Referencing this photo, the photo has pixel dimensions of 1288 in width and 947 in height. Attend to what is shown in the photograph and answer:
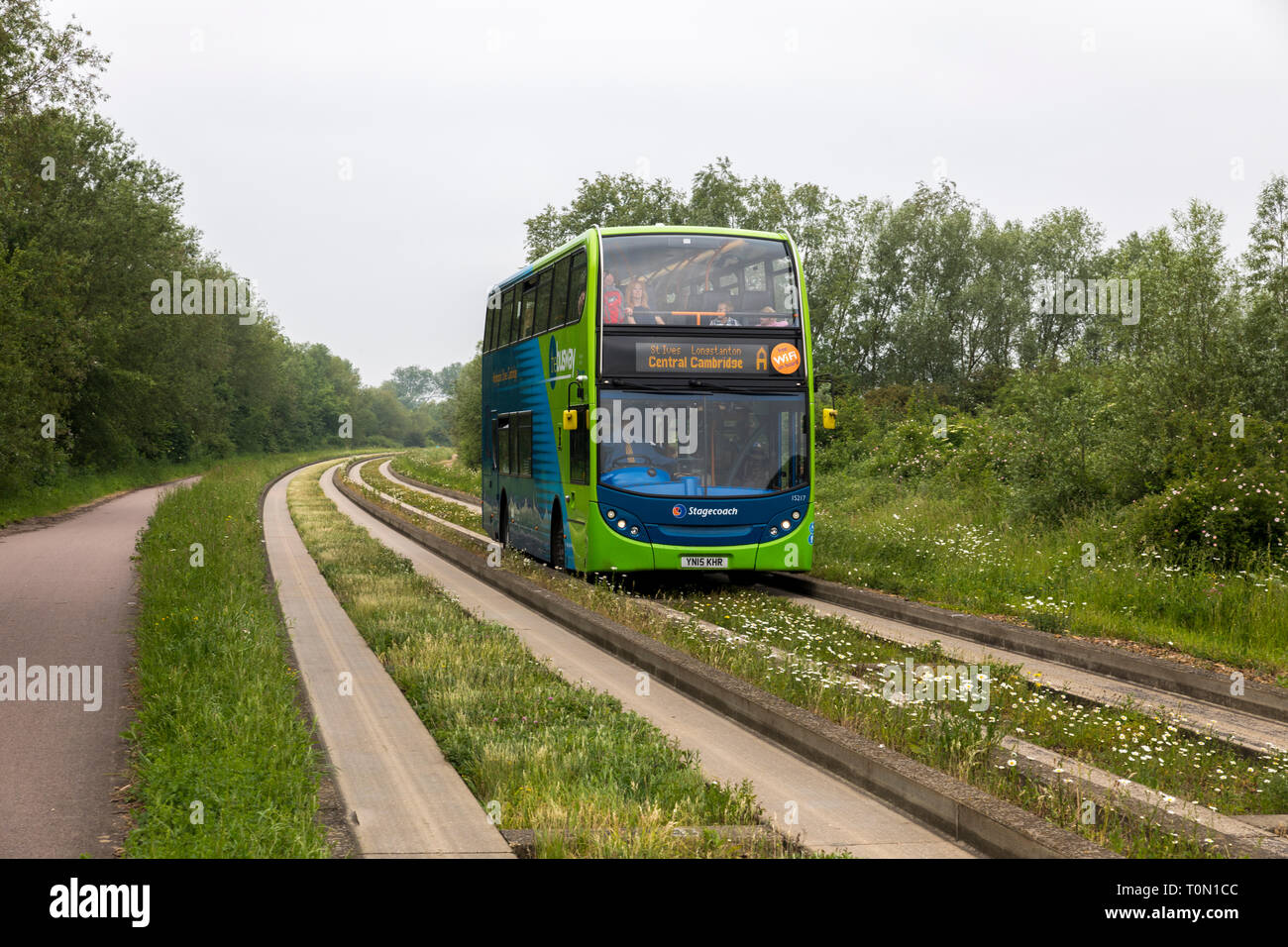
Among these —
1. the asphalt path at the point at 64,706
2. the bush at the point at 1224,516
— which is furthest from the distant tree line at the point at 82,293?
the bush at the point at 1224,516

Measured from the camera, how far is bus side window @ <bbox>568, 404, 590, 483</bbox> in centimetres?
1570

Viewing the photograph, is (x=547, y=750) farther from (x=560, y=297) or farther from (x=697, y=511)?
(x=560, y=297)

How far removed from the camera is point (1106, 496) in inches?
698

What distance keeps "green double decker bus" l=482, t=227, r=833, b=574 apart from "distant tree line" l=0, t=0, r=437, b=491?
8.66 metres

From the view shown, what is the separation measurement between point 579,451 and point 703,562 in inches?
87.4

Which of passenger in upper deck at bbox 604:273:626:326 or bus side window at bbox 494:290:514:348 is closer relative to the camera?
passenger in upper deck at bbox 604:273:626:326

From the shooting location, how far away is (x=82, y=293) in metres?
39.7

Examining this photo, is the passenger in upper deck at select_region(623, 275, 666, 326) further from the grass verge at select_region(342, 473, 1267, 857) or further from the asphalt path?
the asphalt path

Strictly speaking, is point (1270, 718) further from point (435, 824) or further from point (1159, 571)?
point (435, 824)

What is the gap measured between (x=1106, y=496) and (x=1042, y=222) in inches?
2053

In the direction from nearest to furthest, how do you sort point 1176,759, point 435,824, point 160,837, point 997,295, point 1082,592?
point 160,837, point 435,824, point 1176,759, point 1082,592, point 997,295

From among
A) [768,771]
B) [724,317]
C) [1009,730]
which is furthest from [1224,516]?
[768,771]

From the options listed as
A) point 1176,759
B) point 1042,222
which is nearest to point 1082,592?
point 1176,759

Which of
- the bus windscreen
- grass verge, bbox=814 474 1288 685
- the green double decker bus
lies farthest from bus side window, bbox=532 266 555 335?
grass verge, bbox=814 474 1288 685
